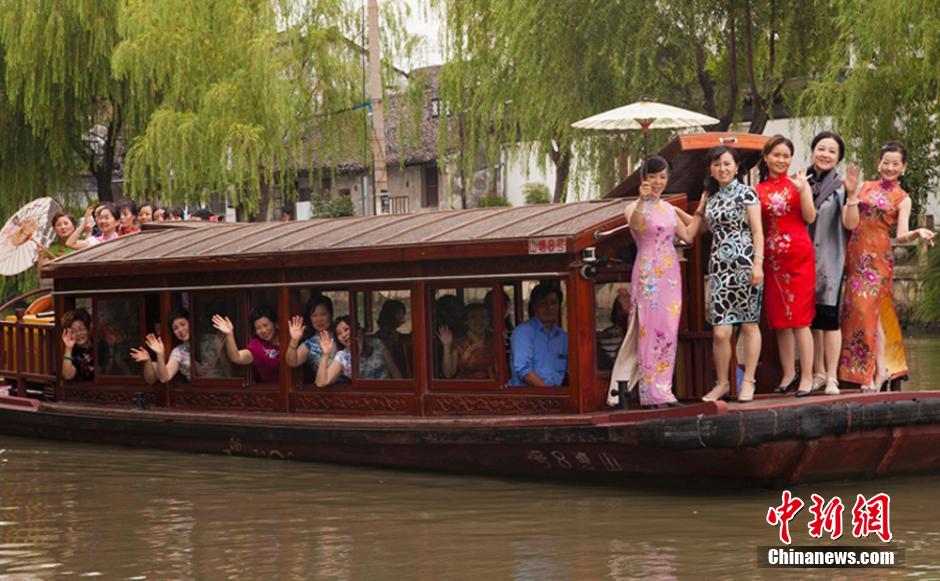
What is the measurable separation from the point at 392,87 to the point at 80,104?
503 cm

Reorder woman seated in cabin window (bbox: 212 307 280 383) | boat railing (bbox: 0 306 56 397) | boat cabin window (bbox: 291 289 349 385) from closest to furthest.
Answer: boat cabin window (bbox: 291 289 349 385), woman seated in cabin window (bbox: 212 307 280 383), boat railing (bbox: 0 306 56 397)

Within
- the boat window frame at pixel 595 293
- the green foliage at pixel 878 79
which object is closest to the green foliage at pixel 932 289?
the green foliage at pixel 878 79

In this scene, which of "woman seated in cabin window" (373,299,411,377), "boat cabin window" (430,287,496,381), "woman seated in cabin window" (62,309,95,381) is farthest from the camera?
"woman seated in cabin window" (62,309,95,381)

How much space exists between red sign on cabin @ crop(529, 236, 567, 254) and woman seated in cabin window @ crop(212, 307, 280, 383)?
233 centimetres

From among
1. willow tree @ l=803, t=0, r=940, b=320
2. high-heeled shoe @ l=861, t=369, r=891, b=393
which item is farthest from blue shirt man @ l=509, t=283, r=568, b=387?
willow tree @ l=803, t=0, r=940, b=320

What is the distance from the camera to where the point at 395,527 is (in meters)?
8.41

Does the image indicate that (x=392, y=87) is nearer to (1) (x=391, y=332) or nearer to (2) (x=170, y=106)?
(2) (x=170, y=106)

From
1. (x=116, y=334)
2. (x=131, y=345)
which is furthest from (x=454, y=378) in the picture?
(x=116, y=334)

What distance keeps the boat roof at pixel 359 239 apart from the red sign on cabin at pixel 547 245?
0.01m

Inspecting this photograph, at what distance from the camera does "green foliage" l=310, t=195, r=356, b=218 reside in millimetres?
42812

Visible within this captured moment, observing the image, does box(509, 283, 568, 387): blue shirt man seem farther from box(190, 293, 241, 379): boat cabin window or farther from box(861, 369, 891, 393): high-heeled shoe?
box(190, 293, 241, 379): boat cabin window

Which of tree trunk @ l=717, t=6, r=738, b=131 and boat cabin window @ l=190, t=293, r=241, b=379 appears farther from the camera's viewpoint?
tree trunk @ l=717, t=6, r=738, b=131

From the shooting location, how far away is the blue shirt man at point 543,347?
30.6ft

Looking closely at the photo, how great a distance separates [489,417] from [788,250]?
6.38ft
